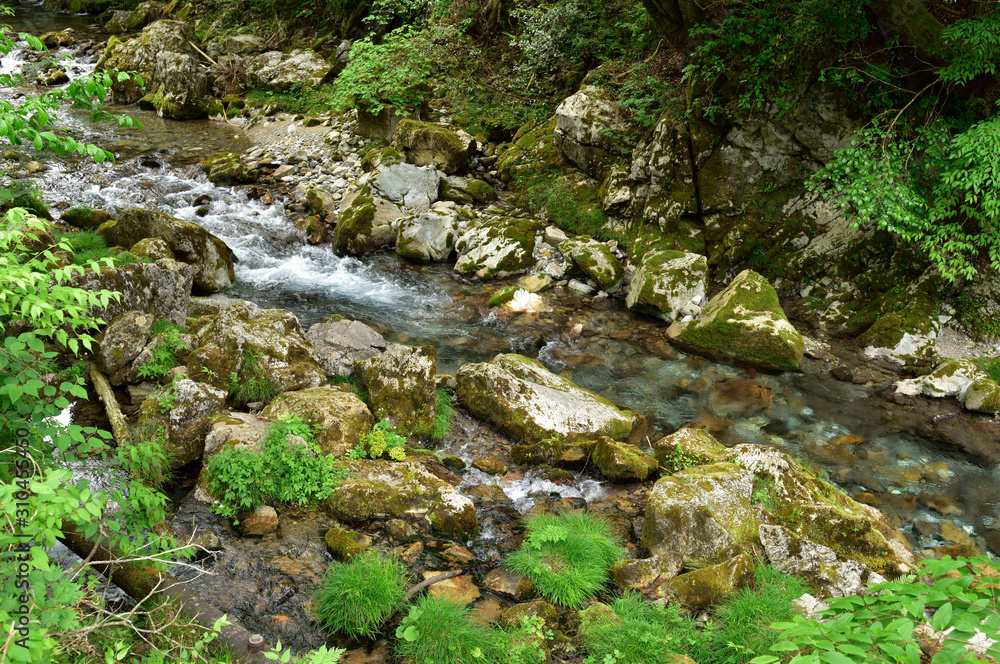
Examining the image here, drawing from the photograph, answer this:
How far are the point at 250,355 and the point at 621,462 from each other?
167 inches

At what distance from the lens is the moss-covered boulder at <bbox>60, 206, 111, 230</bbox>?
10.1m

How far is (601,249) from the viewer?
11.1 m

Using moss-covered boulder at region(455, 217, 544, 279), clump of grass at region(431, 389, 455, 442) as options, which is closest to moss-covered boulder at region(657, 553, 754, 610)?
clump of grass at region(431, 389, 455, 442)

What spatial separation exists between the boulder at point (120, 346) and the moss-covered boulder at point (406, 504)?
307 cm

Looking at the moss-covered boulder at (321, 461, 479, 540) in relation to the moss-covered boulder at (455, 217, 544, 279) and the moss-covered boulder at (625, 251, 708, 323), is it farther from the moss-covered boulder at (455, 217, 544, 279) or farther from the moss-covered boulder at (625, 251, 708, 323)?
the moss-covered boulder at (455, 217, 544, 279)

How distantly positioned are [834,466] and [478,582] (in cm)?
454

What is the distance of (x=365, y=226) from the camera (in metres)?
12.1

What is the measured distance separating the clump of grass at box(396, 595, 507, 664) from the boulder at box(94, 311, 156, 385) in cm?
454

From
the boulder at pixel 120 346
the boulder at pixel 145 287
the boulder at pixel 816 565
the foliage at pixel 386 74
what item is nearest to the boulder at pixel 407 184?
the foliage at pixel 386 74

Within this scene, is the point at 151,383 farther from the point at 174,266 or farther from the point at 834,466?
the point at 834,466

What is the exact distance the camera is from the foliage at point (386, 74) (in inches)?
603

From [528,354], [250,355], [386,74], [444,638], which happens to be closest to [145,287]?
[250,355]

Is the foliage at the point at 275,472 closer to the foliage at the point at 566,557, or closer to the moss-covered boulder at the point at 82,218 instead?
the foliage at the point at 566,557

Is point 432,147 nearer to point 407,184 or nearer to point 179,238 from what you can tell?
point 407,184
